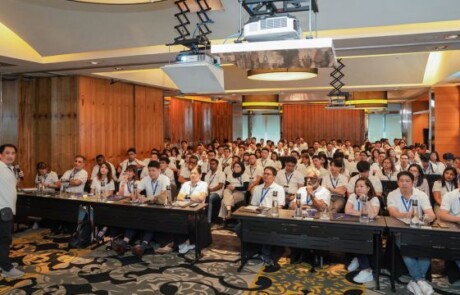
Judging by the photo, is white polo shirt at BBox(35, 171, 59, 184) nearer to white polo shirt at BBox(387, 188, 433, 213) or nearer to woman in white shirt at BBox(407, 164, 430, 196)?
white polo shirt at BBox(387, 188, 433, 213)

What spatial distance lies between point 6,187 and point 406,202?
5264 mm

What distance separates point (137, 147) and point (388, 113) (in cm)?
1265

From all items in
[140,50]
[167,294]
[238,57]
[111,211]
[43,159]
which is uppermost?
[140,50]

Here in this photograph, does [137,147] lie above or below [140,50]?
below

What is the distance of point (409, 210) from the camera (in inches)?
195

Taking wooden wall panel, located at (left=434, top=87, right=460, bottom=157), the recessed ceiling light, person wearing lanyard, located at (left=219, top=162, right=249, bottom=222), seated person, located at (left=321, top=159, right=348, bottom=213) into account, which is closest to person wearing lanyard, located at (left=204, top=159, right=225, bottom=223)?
person wearing lanyard, located at (left=219, top=162, right=249, bottom=222)

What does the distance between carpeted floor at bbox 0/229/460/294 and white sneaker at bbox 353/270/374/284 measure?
0.27 feet

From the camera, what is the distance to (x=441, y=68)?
32.4 feet

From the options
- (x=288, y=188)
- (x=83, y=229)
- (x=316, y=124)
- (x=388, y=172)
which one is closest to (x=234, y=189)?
(x=288, y=188)

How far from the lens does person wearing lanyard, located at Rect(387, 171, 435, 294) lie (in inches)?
174

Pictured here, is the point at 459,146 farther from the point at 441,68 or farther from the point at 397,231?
the point at 397,231

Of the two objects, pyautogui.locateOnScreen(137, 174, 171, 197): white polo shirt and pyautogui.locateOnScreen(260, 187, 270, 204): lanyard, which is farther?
pyautogui.locateOnScreen(137, 174, 171, 197): white polo shirt

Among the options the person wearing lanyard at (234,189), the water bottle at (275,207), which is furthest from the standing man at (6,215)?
the person wearing lanyard at (234,189)

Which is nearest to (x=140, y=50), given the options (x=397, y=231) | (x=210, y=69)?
(x=210, y=69)
